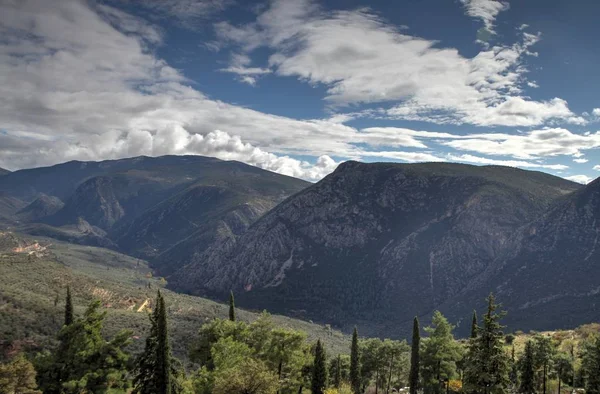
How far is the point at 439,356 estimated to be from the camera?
70438mm

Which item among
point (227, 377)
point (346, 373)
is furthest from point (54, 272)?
point (227, 377)

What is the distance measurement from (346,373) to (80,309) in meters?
83.1

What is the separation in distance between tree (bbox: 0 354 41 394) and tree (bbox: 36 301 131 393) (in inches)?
153

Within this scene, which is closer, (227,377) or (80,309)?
(227,377)

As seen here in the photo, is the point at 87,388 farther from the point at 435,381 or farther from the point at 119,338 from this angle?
the point at 435,381

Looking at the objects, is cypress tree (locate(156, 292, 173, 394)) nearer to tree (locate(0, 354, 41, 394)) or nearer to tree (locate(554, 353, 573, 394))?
tree (locate(0, 354, 41, 394))

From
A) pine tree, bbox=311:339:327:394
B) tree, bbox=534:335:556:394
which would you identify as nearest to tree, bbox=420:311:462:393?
tree, bbox=534:335:556:394

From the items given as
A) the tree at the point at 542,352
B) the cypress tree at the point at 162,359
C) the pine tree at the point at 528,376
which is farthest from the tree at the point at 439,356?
the cypress tree at the point at 162,359

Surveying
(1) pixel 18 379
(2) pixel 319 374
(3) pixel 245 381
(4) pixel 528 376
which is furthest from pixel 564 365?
(1) pixel 18 379

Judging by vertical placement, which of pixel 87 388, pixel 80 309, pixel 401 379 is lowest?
pixel 401 379

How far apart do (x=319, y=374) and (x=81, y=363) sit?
1492 inches

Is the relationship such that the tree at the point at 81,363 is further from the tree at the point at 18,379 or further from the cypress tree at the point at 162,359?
the cypress tree at the point at 162,359

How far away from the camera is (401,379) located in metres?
112

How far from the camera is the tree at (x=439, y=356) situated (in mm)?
70375
